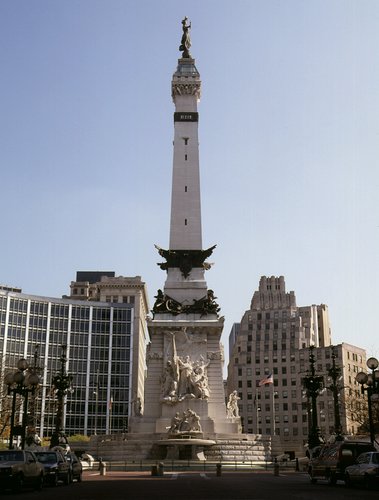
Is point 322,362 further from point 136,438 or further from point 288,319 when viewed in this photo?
point 136,438

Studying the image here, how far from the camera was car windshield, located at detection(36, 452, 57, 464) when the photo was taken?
25.8 metres

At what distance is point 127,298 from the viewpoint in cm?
13462

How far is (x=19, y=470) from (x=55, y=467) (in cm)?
460

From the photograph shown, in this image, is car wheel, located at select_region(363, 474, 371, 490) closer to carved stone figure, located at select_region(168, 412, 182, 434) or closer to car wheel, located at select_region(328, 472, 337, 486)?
car wheel, located at select_region(328, 472, 337, 486)

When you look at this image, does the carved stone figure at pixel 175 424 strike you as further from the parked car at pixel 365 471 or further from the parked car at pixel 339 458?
the parked car at pixel 365 471

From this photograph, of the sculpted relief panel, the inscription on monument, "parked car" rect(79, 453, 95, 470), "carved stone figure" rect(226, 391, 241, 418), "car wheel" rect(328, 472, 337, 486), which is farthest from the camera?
the inscription on monument

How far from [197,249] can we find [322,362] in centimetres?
5718

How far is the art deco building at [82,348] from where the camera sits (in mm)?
106812

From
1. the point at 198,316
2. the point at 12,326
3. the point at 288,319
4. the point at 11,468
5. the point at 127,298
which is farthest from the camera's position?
the point at 127,298

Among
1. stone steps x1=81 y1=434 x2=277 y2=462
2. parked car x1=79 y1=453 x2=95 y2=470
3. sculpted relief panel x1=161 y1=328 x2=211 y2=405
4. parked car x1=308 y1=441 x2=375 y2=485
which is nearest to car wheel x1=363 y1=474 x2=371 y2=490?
parked car x1=308 y1=441 x2=375 y2=485

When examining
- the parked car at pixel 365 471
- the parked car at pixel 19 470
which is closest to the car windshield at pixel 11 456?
the parked car at pixel 19 470

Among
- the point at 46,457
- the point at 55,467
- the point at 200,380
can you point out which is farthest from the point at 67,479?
the point at 200,380

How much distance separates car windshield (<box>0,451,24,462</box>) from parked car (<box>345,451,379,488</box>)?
38.5ft

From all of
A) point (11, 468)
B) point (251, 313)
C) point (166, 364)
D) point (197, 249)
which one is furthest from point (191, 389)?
point (251, 313)
